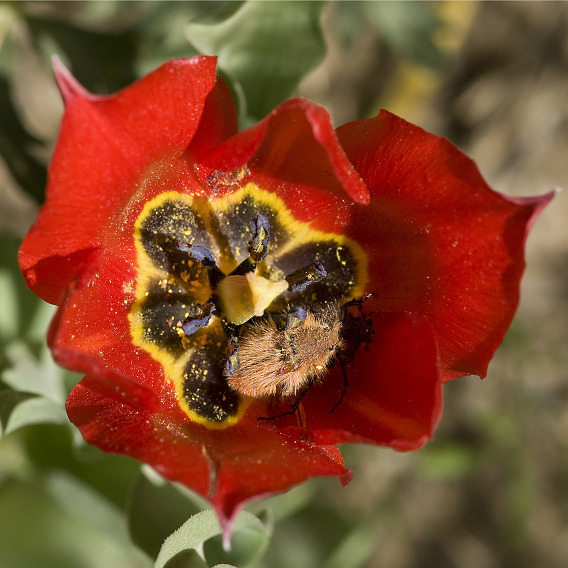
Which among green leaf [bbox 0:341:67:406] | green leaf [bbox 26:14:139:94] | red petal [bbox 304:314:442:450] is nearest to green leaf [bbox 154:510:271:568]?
red petal [bbox 304:314:442:450]

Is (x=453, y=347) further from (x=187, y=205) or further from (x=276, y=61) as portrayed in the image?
(x=276, y=61)

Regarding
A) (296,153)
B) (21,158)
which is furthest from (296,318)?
(21,158)

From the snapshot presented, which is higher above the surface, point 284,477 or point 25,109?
point 284,477

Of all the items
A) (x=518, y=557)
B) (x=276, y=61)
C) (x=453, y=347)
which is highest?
(x=276, y=61)

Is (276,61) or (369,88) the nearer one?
(276,61)

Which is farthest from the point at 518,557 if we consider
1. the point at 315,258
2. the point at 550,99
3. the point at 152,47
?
the point at 152,47

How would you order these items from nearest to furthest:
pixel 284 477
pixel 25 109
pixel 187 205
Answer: pixel 284 477 → pixel 187 205 → pixel 25 109

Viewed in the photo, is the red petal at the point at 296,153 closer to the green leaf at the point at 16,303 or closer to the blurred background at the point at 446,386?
the blurred background at the point at 446,386
